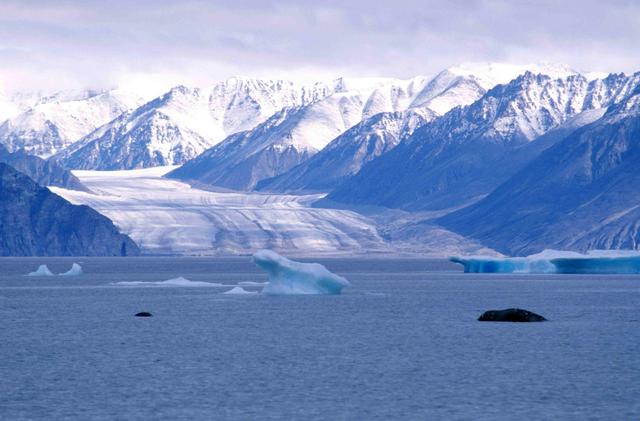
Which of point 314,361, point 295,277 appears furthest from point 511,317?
point 295,277

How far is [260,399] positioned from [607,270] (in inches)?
5670

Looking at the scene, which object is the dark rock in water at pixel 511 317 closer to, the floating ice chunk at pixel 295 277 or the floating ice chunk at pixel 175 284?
the floating ice chunk at pixel 295 277

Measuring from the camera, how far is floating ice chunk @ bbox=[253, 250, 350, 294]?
4724 inches

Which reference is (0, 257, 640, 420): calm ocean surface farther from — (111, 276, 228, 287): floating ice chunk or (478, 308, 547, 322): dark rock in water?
(111, 276, 228, 287): floating ice chunk

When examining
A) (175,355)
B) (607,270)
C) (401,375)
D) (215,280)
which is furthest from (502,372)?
(607,270)

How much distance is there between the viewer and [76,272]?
628 ft

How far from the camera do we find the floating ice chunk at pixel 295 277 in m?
120

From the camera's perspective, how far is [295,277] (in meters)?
131

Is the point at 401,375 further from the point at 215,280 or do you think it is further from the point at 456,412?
the point at 215,280

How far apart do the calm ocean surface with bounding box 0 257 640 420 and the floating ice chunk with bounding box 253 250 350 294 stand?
2683mm

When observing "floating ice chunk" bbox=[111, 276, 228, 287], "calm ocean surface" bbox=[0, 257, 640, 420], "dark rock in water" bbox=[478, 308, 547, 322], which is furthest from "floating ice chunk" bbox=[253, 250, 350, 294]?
"floating ice chunk" bbox=[111, 276, 228, 287]

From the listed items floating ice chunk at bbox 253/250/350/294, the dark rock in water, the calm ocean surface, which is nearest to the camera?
the calm ocean surface

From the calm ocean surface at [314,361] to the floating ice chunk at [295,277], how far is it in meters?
2.68

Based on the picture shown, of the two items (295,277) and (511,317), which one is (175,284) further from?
(511,317)
